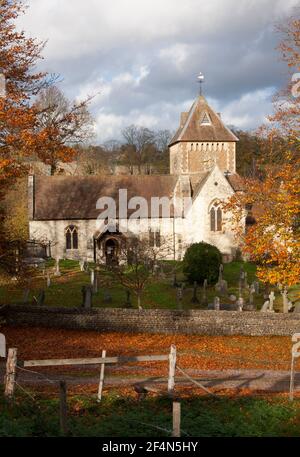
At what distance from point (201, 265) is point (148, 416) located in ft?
74.8

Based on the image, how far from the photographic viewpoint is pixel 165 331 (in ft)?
73.0

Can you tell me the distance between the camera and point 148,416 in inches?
400

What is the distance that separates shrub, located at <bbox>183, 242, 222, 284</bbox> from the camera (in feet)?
107

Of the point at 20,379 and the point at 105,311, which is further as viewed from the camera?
the point at 105,311

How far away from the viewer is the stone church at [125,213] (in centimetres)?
4431

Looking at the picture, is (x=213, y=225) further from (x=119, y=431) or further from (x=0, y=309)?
(x=119, y=431)

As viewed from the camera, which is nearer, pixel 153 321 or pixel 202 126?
pixel 153 321

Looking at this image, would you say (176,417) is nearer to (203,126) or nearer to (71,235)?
(71,235)

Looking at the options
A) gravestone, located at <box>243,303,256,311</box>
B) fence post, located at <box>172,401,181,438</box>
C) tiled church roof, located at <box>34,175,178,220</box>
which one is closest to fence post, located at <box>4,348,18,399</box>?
fence post, located at <box>172,401,181,438</box>

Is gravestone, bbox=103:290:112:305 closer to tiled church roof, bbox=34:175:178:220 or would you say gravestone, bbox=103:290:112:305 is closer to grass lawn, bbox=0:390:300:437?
grass lawn, bbox=0:390:300:437

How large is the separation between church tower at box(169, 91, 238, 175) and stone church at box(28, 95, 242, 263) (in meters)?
1.93

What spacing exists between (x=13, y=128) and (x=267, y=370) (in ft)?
34.7

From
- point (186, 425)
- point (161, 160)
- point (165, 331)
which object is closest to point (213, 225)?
point (165, 331)

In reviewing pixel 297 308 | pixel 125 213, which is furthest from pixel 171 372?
pixel 125 213
